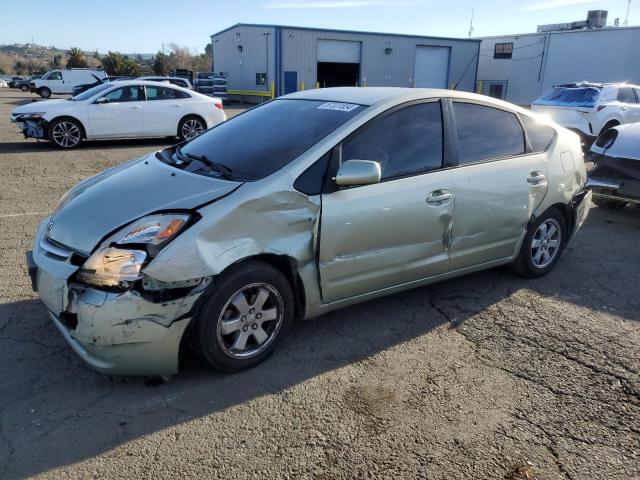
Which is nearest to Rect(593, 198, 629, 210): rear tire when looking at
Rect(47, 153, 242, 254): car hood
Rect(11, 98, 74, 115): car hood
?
Rect(47, 153, 242, 254): car hood

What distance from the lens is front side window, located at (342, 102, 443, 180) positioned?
11.7 feet

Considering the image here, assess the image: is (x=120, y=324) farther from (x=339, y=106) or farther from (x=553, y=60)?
(x=553, y=60)

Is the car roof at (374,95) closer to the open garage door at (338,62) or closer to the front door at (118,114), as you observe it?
the front door at (118,114)

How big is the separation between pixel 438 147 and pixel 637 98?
12019 mm

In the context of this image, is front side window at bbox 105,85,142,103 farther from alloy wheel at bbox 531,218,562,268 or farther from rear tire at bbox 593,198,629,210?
alloy wheel at bbox 531,218,562,268

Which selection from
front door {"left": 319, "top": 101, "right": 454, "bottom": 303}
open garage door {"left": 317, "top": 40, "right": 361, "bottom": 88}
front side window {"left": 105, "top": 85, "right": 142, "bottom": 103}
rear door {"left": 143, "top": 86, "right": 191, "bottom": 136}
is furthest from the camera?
open garage door {"left": 317, "top": 40, "right": 361, "bottom": 88}

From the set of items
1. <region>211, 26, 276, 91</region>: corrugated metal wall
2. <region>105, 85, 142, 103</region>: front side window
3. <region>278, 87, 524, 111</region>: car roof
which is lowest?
<region>105, 85, 142, 103</region>: front side window

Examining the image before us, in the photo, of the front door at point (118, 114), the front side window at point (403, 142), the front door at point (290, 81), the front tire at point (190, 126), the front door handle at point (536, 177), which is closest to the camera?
the front side window at point (403, 142)

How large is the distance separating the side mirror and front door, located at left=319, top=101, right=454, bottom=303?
10 cm

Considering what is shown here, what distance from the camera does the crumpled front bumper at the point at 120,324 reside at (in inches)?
108

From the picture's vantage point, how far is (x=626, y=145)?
667 cm

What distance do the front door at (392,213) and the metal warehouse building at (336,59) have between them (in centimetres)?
2813

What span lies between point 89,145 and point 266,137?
10.7m

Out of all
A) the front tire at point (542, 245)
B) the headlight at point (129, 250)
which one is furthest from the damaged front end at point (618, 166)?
the headlight at point (129, 250)
